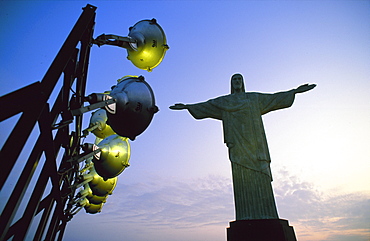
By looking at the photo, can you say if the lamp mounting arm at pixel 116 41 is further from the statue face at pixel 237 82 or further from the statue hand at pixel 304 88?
the statue hand at pixel 304 88

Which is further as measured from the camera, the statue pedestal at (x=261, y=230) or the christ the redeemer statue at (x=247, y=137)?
the christ the redeemer statue at (x=247, y=137)

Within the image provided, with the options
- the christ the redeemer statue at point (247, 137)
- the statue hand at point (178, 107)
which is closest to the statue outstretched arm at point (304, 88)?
the christ the redeemer statue at point (247, 137)

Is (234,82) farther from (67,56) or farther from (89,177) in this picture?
(89,177)

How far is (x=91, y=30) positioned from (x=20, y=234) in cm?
447

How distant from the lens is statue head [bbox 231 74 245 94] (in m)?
7.50

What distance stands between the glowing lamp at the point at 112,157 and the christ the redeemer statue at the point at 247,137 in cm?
208

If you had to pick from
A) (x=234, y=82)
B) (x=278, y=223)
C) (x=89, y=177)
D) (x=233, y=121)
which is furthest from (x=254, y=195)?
(x=89, y=177)

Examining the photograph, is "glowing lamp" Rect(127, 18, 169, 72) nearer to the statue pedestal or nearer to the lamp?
the lamp

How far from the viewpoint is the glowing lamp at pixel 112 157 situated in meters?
6.59

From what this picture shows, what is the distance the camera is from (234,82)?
7.55m

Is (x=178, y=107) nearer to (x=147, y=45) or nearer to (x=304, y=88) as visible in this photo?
(x=147, y=45)

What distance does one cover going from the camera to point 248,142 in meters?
6.55

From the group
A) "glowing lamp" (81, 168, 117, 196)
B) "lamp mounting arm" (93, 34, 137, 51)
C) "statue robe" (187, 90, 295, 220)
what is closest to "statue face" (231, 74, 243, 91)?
"statue robe" (187, 90, 295, 220)

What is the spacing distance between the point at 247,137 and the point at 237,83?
1.95 meters
